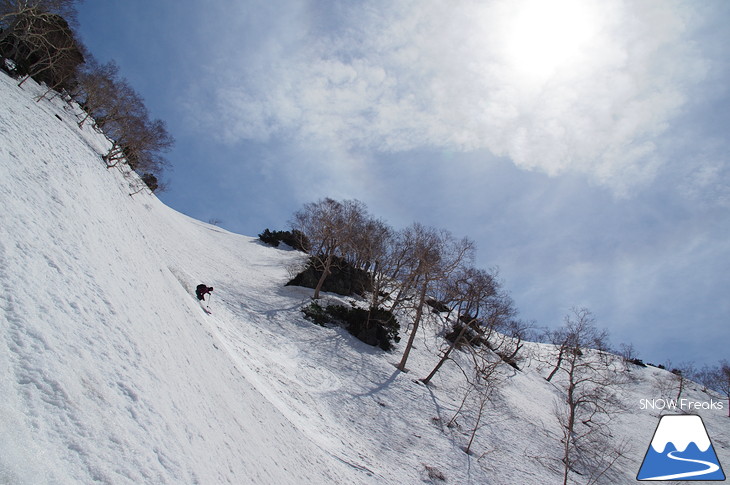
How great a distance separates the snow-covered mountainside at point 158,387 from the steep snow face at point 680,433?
17.3ft

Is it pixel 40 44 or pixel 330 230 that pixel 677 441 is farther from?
pixel 40 44

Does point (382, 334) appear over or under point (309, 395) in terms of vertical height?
over

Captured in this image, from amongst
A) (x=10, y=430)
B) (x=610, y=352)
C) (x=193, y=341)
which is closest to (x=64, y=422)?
(x=10, y=430)

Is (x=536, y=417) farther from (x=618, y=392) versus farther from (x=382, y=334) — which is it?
(x=618, y=392)

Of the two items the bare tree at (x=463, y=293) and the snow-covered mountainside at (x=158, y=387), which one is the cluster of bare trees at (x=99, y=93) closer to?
the snow-covered mountainside at (x=158, y=387)

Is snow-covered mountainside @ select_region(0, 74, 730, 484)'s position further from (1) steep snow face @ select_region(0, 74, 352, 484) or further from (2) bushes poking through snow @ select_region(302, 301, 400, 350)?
(2) bushes poking through snow @ select_region(302, 301, 400, 350)

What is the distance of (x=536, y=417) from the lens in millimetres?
21172

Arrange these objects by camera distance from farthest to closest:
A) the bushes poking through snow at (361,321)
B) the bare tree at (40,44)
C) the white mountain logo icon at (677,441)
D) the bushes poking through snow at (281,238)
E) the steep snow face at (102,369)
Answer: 1. the bushes poking through snow at (281,238)
2. the bushes poking through snow at (361,321)
3. the bare tree at (40,44)
4. the white mountain logo icon at (677,441)
5. the steep snow face at (102,369)

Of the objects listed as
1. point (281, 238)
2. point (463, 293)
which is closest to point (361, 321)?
point (463, 293)

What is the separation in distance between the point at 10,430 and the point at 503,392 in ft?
86.8

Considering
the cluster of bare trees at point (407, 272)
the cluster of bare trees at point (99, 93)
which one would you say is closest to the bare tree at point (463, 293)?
the cluster of bare trees at point (407, 272)

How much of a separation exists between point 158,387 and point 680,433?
16.0 metres

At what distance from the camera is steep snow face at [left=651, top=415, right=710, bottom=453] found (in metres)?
10.5

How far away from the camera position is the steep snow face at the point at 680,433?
10.5 m
